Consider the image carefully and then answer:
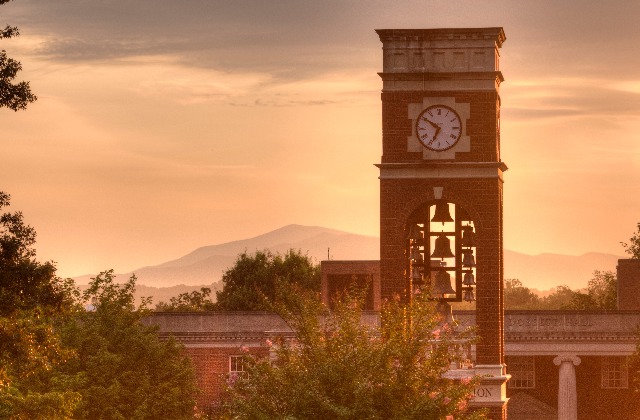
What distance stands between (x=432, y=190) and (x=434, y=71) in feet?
9.73

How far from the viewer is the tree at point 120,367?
54844 mm

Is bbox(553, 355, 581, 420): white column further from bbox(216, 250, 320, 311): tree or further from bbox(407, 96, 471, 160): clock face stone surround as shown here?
bbox(216, 250, 320, 311): tree

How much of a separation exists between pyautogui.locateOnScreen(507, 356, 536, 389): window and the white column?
3142 millimetres

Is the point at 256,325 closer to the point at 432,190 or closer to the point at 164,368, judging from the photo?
the point at 164,368

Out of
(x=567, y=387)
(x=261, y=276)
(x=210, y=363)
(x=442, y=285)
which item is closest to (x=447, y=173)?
(x=442, y=285)

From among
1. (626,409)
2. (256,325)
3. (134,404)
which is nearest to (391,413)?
(134,404)

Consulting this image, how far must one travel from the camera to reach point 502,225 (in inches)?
→ 1699

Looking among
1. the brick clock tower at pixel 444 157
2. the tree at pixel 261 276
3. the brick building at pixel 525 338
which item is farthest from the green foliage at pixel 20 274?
the tree at pixel 261 276

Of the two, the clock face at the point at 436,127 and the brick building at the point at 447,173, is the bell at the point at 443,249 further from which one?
the clock face at the point at 436,127

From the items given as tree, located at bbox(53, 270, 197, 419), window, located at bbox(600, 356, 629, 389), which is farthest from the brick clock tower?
window, located at bbox(600, 356, 629, 389)

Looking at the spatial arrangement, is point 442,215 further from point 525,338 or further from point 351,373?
point 525,338

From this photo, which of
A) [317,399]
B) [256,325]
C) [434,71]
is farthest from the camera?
[256,325]

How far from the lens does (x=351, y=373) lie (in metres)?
32.4

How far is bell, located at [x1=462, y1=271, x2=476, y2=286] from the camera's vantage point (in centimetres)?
4178
